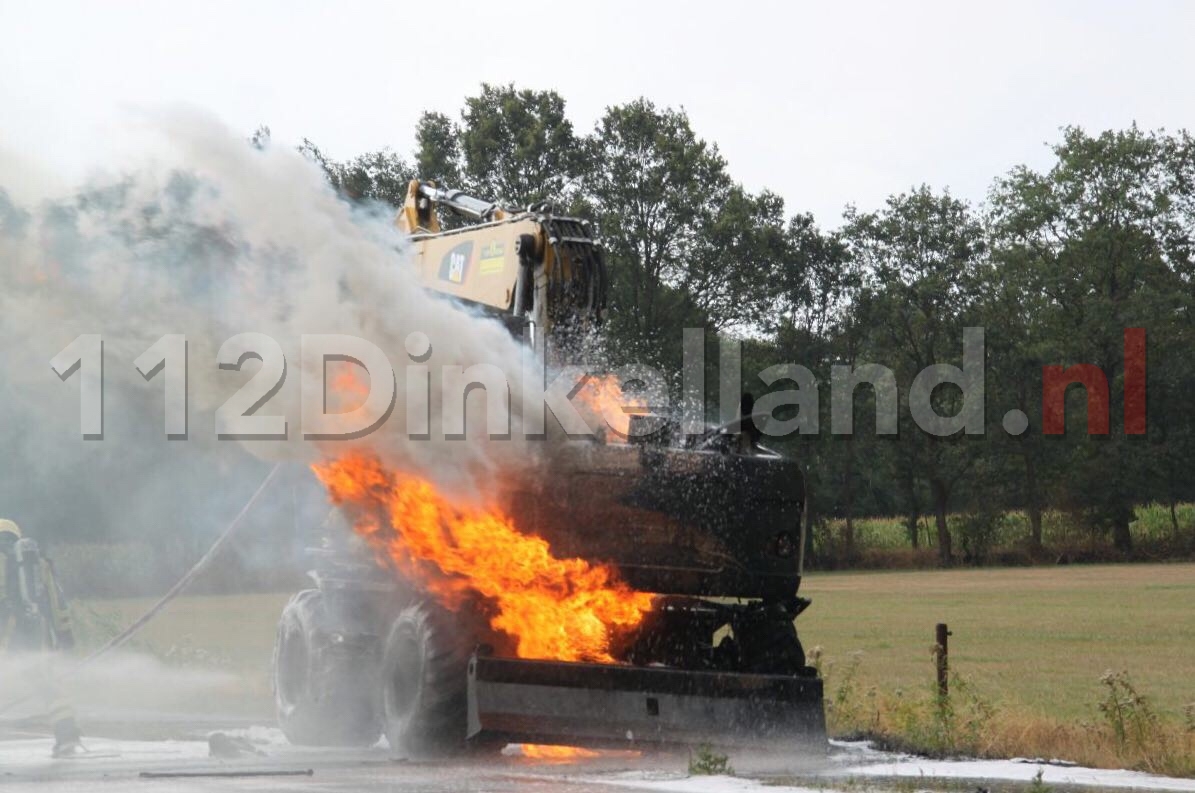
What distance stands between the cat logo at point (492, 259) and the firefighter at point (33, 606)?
4.53 metres

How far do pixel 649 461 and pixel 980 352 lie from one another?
62.1m

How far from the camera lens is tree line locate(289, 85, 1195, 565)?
214 feet

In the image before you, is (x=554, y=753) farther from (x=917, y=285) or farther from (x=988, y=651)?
(x=917, y=285)

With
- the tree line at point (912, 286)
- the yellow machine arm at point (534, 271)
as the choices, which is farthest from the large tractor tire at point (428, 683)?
the tree line at point (912, 286)

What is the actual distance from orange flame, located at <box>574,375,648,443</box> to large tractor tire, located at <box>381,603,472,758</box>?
6.43 feet

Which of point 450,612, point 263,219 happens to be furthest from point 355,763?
point 263,219

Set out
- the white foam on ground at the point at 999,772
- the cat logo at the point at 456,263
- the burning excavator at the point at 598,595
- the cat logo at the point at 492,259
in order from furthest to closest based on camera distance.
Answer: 1. the cat logo at the point at 456,263
2. the cat logo at the point at 492,259
3. the burning excavator at the point at 598,595
4. the white foam on ground at the point at 999,772

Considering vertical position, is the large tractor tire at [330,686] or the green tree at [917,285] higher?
the green tree at [917,285]

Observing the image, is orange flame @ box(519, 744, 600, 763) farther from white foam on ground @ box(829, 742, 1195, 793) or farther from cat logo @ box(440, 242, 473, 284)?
cat logo @ box(440, 242, 473, 284)

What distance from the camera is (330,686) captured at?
15.2 metres

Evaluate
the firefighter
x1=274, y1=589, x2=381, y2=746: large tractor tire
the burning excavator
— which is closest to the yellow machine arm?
the burning excavator

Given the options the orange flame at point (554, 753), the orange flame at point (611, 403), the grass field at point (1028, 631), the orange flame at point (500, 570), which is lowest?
the grass field at point (1028, 631)

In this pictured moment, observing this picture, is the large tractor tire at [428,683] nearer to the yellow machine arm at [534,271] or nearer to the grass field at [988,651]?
the yellow machine arm at [534,271]

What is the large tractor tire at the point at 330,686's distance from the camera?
49.4ft
